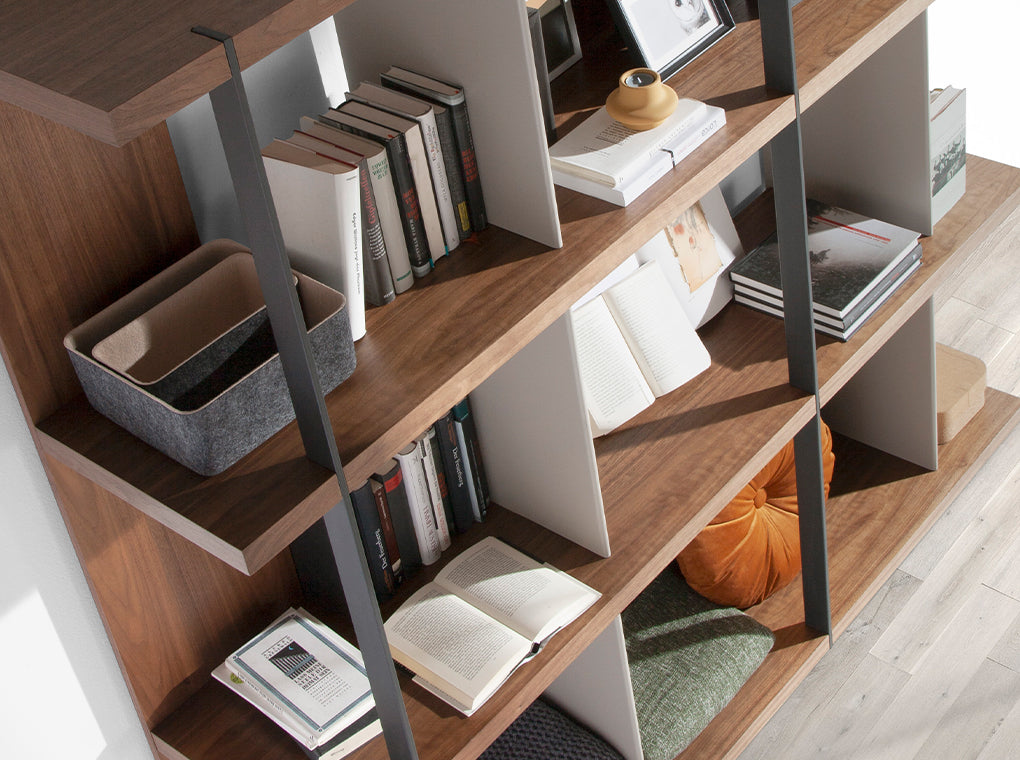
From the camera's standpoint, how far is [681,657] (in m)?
2.14

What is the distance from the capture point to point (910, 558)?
2539 millimetres

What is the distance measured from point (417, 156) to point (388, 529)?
1.86 feet

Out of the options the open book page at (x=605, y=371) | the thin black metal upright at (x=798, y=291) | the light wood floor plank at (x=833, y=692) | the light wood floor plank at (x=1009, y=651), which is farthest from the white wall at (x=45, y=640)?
the light wood floor plank at (x=1009, y=651)

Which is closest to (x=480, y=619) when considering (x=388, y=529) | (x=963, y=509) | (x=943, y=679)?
(x=388, y=529)

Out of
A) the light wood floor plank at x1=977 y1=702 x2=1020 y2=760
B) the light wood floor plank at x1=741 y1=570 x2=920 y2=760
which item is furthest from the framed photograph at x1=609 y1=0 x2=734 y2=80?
the light wood floor plank at x1=977 y1=702 x2=1020 y2=760

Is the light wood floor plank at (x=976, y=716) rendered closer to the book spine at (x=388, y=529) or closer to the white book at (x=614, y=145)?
the book spine at (x=388, y=529)

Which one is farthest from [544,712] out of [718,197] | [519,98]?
[519,98]

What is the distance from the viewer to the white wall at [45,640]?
4.50 ft

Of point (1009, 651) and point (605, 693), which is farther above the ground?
point (605, 693)

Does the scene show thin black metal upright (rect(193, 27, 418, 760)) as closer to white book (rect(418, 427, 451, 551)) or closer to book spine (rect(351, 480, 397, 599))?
book spine (rect(351, 480, 397, 599))

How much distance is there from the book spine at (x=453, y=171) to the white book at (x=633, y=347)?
46cm

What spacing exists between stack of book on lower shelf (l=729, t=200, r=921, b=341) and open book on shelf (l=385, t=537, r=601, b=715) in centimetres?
72

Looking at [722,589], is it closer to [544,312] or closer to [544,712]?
[544,712]

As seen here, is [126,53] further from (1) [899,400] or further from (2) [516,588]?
(1) [899,400]
